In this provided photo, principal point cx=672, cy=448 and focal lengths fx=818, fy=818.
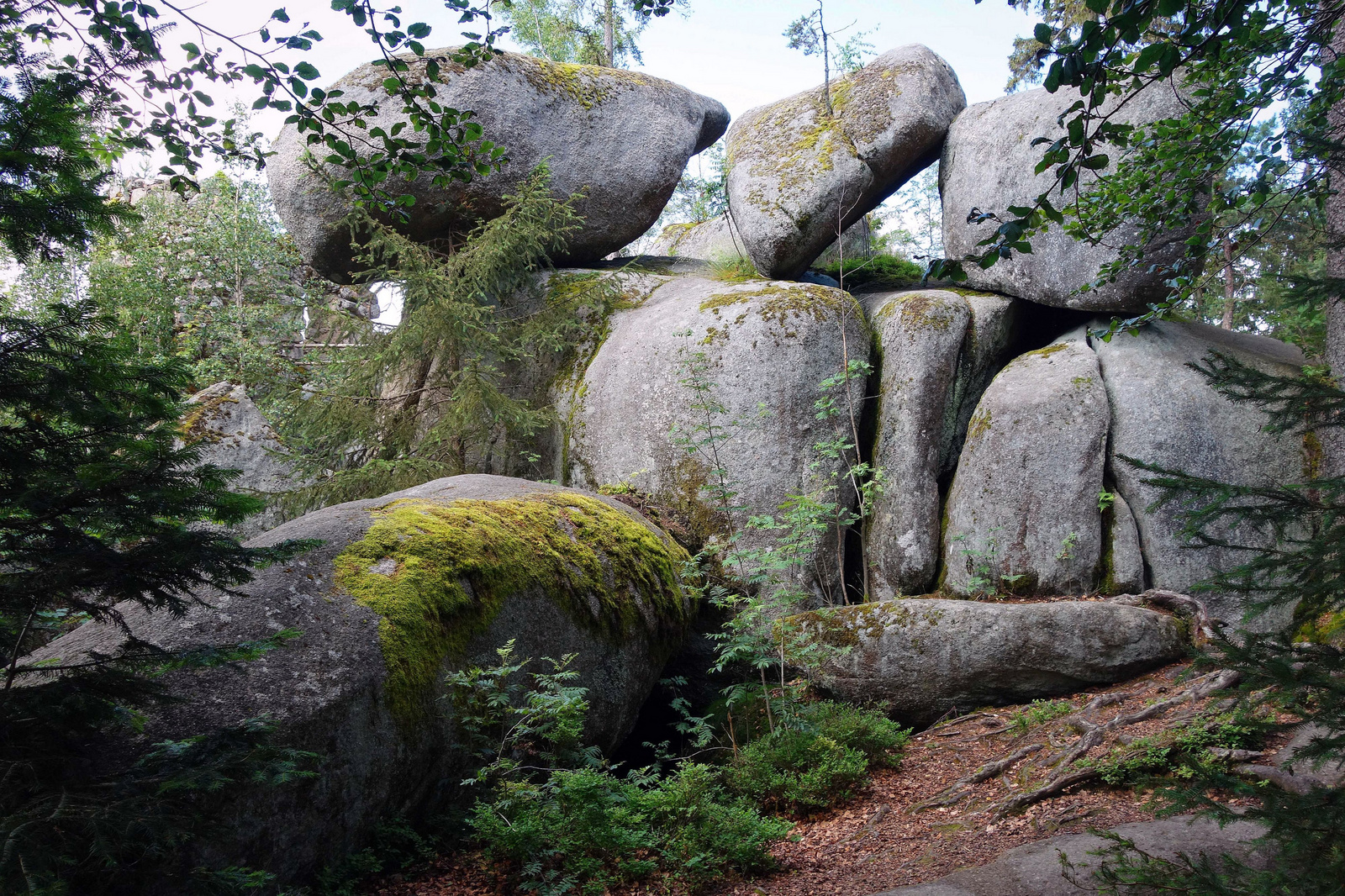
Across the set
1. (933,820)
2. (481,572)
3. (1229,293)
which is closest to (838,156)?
(481,572)

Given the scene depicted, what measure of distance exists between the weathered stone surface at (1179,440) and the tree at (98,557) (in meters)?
8.44

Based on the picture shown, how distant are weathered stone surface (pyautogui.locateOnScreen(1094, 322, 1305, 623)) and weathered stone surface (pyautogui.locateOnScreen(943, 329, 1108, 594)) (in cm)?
25

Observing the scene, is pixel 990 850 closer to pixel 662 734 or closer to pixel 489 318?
pixel 662 734

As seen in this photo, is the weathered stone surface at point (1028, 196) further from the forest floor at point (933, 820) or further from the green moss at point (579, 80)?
the forest floor at point (933, 820)

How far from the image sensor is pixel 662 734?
704 centimetres

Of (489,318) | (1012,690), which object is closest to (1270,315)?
A: (1012,690)

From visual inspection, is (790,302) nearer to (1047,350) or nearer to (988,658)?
(1047,350)

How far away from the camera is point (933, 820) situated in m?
5.18

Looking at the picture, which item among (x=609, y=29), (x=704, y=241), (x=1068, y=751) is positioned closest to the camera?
(x=1068, y=751)

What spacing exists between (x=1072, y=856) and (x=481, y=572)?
3.60 meters

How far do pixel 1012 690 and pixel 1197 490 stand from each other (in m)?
4.67

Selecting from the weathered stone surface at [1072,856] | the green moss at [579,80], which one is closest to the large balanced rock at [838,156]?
the green moss at [579,80]

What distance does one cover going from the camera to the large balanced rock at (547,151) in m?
10.4

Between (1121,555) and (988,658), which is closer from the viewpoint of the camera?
(988,658)
